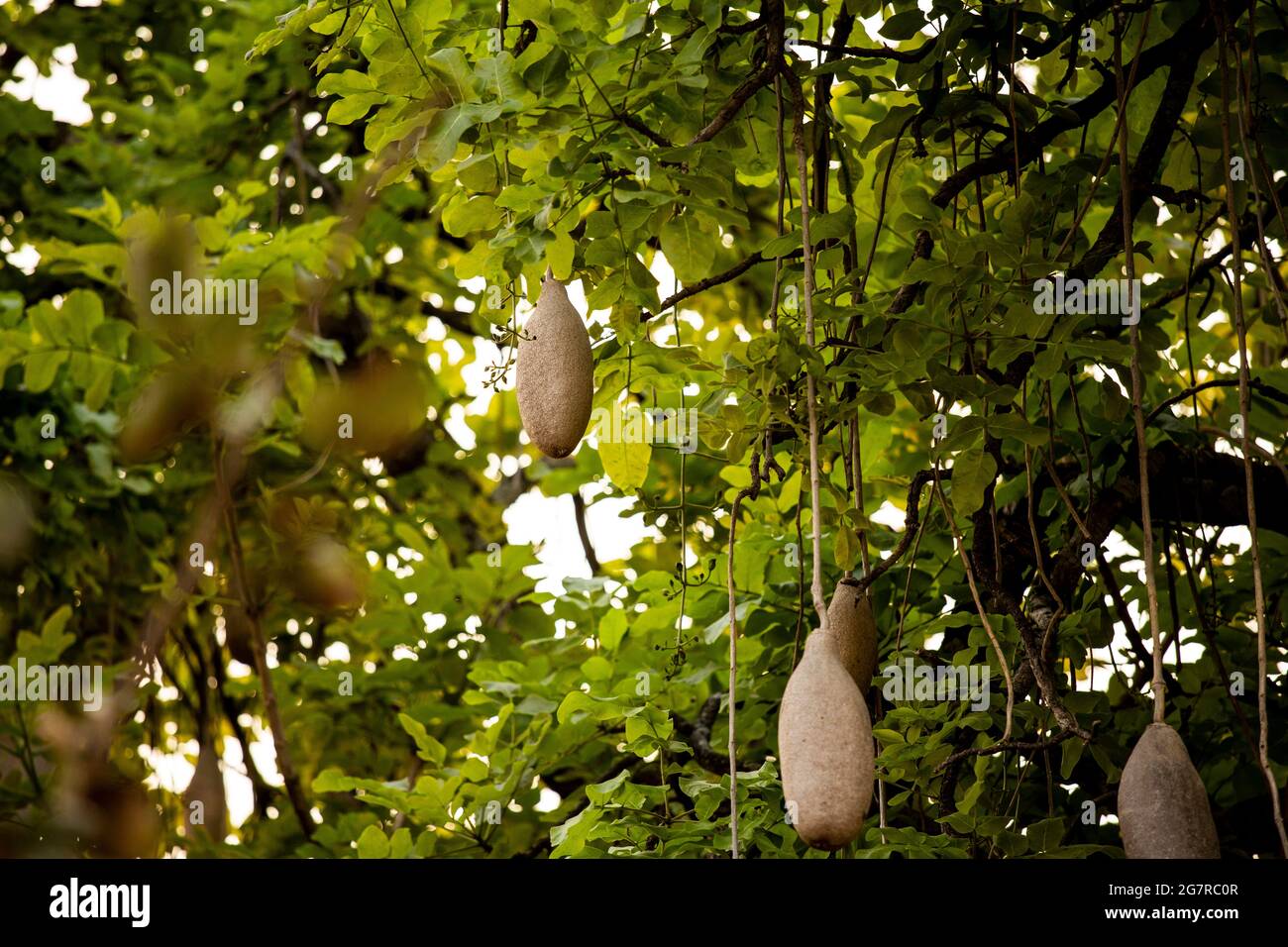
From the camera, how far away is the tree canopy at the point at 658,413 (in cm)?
116

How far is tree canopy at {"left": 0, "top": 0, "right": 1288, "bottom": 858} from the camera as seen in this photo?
116 centimetres

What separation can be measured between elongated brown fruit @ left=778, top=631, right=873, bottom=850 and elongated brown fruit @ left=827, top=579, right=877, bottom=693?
0.23m

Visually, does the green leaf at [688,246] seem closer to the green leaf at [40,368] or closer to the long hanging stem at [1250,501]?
the long hanging stem at [1250,501]

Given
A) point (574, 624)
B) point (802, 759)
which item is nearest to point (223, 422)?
point (574, 624)

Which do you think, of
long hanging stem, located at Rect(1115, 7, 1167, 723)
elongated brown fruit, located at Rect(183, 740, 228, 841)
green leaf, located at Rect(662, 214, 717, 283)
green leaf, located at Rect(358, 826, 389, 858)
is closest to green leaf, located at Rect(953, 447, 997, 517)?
long hanging stem, located at Rect(1115, 7, 1167, 723)

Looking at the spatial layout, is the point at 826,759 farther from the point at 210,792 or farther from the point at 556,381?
the point at 210,792

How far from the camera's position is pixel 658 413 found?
1.45 m

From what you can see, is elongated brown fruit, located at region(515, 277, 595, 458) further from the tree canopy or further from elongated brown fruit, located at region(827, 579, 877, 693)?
elongated brown fruit, located at region(827, 579, 877, 693)

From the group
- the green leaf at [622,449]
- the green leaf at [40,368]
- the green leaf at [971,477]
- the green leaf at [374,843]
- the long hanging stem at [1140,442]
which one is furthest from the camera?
the green leaf at [40,368]

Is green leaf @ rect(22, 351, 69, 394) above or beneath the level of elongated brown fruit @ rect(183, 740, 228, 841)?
above

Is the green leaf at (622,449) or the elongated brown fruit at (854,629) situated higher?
the green leaf at (622,449)

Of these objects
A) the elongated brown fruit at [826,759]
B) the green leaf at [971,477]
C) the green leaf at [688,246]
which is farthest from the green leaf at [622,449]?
the elongated brown fruit at [826,759]

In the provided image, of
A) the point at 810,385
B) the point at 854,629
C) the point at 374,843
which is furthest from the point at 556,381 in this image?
the point at 374,843

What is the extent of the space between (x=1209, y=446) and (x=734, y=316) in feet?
5.74
